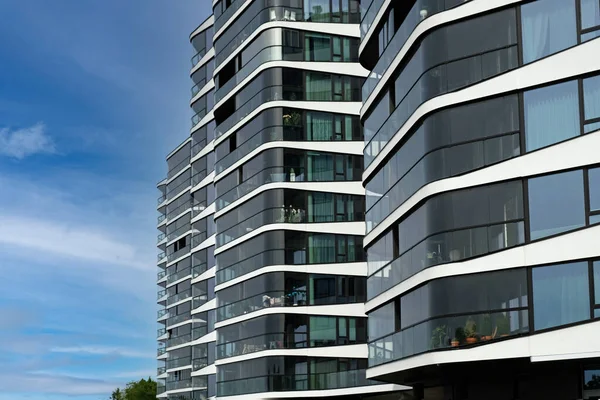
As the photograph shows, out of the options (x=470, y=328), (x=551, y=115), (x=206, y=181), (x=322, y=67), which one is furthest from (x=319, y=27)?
(x=470, y=328)

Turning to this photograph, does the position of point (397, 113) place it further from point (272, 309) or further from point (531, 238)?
point (272, 309)

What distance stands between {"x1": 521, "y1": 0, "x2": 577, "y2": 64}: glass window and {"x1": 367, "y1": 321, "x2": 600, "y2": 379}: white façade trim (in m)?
7.12

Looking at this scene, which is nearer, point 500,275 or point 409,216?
point 500,275

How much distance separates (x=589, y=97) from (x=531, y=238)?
3803mm

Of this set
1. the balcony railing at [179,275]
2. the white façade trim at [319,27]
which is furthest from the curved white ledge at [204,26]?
the balcony railing at [179,275]

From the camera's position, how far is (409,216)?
3084 centimetres

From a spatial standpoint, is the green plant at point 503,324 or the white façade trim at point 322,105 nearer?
the green plant at point 503,324

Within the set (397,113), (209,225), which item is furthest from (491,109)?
(209,225)

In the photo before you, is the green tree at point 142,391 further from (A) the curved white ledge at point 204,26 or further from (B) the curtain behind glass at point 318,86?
(B) the curtain behind glass at point 318,86

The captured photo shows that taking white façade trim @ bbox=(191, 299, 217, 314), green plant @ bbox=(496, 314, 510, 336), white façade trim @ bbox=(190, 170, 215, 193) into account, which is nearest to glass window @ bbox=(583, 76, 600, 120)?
green plant @ bbox=(496, 314, 510, 336)

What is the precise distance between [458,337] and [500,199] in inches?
154

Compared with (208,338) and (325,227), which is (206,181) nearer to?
(208,338)

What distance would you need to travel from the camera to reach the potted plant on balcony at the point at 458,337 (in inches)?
1050

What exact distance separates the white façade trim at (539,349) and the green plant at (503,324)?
25 cm
